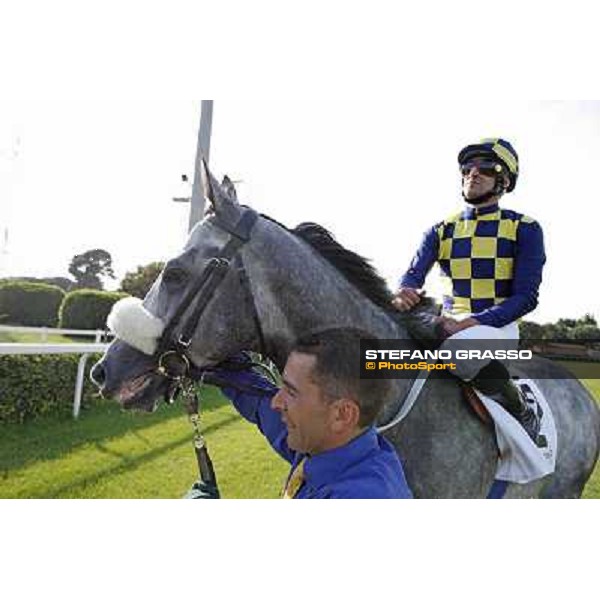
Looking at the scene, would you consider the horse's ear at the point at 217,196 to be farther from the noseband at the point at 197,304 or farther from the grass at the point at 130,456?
the grass at the point at 130,456

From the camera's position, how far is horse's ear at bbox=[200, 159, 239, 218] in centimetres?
139

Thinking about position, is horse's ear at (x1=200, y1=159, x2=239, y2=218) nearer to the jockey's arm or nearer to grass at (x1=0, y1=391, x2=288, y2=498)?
the jockey's arm

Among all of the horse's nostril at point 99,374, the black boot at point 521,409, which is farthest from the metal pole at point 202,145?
the black boot at point 521,409

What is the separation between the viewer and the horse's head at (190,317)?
1.37m

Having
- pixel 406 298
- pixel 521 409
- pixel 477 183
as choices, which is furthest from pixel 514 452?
pixel 477 183

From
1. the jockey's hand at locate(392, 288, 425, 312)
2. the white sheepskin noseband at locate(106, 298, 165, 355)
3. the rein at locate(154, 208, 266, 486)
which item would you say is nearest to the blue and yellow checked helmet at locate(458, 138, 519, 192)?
the jockey's hand at locate(392, 288, 425, 312)

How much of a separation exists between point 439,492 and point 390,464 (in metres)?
0.52

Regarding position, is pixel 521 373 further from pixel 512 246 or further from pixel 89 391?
pixel 89 391

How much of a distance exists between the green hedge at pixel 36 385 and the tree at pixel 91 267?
1.72 feet

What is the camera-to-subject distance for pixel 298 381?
3.26 ft

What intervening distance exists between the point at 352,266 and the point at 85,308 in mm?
1749

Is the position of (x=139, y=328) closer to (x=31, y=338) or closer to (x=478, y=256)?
(x=478, y=256)

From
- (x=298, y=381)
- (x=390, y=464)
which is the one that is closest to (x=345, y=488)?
(x=390, y=464)

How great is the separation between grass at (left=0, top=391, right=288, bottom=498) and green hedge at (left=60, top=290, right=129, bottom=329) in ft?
1.61
